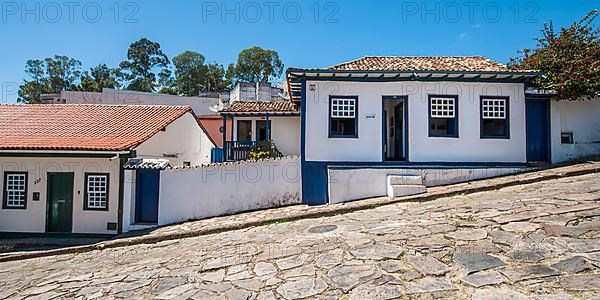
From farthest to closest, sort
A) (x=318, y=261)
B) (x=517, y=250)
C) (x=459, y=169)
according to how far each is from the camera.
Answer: (x=459, y=169)
(x=318, y=261)
(x=517, y=250)

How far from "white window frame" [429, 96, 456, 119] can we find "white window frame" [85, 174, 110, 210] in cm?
1042

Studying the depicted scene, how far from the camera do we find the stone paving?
13.2 ft

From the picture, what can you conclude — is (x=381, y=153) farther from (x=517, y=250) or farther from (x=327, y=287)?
(x=327, y=287)

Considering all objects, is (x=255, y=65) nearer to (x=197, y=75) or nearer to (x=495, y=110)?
(x=197, y=75)

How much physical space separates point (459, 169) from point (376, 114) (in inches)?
114

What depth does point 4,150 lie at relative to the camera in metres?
11.1

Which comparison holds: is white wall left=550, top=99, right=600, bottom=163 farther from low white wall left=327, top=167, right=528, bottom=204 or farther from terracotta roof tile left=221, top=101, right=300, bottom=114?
terracotta roof tile left=221, top=101, right=300, bottom=114

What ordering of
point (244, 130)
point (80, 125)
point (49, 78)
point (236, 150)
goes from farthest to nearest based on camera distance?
1. point (49, 78)
2. point (244, 130)
3. point (236, 150)
4. point (80, 125)

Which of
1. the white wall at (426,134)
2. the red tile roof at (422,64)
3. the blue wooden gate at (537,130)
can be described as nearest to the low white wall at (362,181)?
the white wall at (426,134)

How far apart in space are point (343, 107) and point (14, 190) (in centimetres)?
1101

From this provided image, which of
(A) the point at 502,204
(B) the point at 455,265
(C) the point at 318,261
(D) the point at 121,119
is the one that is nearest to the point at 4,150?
(D) the point at 121,119

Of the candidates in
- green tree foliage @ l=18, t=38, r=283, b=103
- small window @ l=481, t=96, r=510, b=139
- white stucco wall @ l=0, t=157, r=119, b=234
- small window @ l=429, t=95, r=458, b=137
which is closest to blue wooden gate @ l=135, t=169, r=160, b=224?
white stucco wall @ l=0, t=157, r=119, b=234

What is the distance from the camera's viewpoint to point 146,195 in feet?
37.8

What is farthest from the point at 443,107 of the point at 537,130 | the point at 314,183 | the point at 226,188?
the point at 226,188
